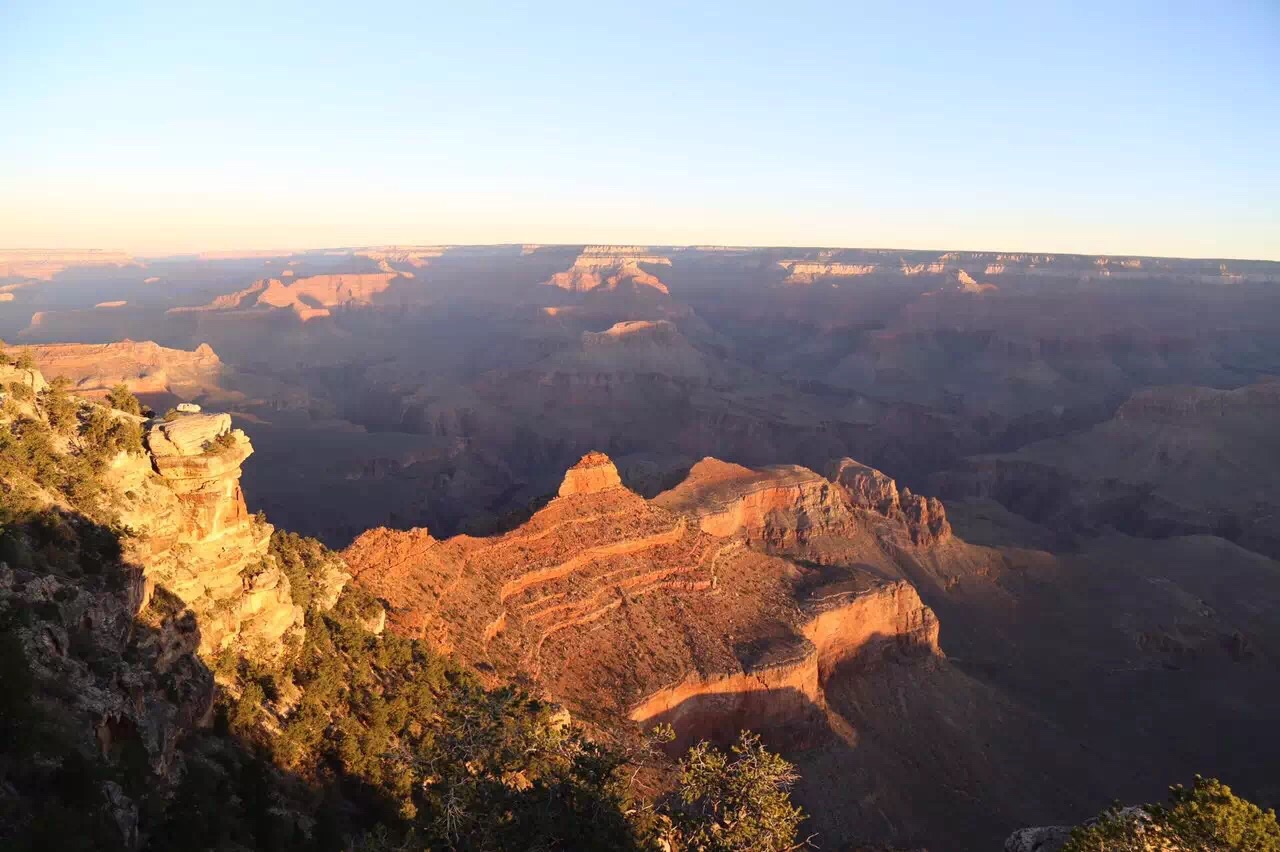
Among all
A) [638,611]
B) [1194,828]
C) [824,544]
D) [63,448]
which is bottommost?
[824,544]

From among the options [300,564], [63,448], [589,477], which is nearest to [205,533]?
[63,448]

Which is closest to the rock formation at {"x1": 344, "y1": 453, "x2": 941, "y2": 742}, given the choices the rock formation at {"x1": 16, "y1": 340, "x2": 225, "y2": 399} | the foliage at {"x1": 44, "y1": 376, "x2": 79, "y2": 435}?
the foliage at {"x1": 44, "y1": 376, "x2": 79, "y2": 435}

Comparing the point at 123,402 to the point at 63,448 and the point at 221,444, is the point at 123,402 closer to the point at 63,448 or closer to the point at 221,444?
the point at 63,448

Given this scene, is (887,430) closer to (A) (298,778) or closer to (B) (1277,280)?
(A) (298,778)

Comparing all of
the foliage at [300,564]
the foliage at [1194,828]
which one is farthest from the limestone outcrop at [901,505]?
the foliage at [1194,828]

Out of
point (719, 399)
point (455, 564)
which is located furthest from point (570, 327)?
point (455, 564)

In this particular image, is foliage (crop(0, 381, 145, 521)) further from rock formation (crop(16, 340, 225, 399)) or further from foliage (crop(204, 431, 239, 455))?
rock formation (crop(16, 340, 225, 399))
